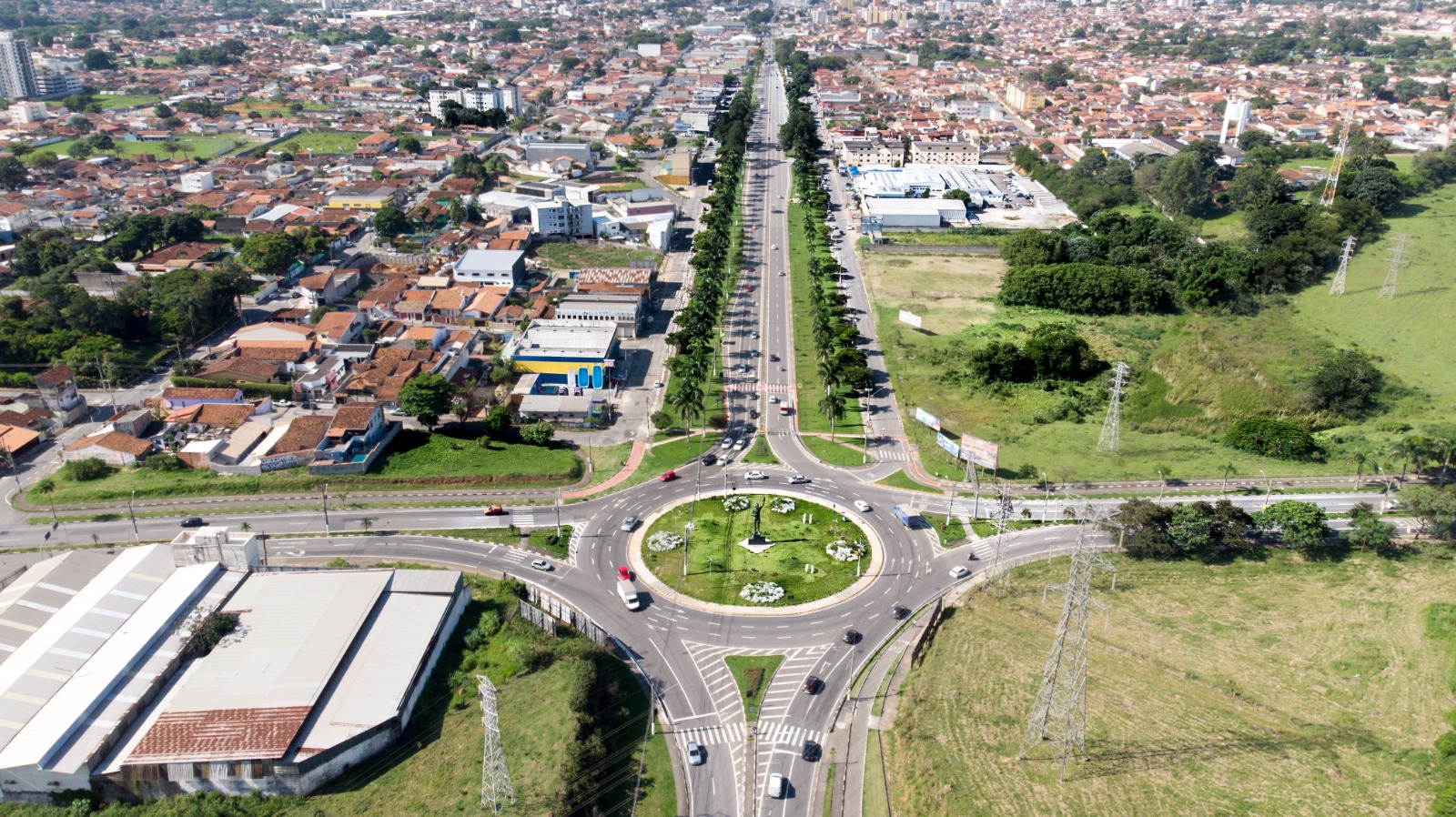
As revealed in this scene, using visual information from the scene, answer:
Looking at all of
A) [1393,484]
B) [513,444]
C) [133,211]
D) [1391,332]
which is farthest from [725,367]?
[133,211]

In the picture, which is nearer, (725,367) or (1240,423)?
(1240,423)

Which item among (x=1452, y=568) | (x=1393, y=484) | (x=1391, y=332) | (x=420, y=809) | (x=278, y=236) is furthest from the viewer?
(x=278, y=236)

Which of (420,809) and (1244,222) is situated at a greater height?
(1244,222)

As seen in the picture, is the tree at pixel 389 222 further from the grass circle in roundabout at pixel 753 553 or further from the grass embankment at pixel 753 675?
the grass embankment at pixel 753 675

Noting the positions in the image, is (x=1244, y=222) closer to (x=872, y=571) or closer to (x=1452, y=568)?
(x=1452, y=568)

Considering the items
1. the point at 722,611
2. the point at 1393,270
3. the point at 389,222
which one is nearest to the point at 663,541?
the point at 722,611

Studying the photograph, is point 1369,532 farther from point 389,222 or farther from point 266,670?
point 389,222

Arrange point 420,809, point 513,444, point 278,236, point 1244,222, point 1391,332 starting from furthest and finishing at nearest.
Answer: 1. point 1244,222
2. point 278,236
3. point 1391,332
4. point 513,444
5. point 420,809
